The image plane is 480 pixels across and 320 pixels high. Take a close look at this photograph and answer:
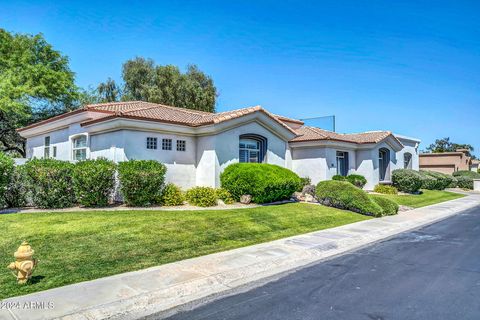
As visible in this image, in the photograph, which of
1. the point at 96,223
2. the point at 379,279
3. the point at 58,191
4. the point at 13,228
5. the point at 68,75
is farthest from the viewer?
the point at 68,75

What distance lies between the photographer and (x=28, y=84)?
28219mm

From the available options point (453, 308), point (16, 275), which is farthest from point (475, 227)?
point (16, 275)

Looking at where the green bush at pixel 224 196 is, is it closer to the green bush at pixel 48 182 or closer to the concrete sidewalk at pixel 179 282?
the concrete sidewalk at pixel 179 282

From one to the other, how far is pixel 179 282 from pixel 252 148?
13264 mm

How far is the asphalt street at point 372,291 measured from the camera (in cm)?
502

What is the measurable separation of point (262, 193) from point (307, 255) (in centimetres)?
714

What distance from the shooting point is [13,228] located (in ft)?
30.4

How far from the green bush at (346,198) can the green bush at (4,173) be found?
13516 millimetres

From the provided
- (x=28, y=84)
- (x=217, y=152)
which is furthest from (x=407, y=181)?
(x=28, y=84)

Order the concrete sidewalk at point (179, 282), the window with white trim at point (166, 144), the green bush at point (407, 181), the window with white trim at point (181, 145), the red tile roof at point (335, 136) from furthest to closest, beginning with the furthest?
the green bush at point (407, 181)
the red tile roof at point (335, 136)
the window with white trim at point (181, 145)
the window with white trim at point (166, 144)
the concrete sidewalk at point (179, 282)

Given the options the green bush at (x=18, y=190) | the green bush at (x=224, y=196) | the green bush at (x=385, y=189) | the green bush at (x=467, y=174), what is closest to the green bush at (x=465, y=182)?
the green bush at (x=467, y=174)

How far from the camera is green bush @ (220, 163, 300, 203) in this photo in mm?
15594

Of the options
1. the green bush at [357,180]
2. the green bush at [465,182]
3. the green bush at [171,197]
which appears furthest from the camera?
the green bush at [465,182]

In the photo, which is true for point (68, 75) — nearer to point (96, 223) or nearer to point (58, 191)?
point (58, 191)
